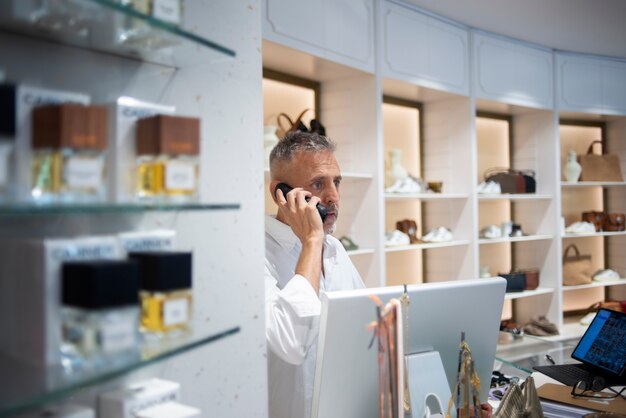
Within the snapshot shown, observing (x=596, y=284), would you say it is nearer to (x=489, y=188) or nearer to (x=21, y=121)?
(x=489, y=188)

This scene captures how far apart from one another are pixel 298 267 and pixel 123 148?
0.83 m

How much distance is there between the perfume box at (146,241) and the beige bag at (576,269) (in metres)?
4.87

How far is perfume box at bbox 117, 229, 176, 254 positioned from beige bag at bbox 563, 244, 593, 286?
16.0 feet

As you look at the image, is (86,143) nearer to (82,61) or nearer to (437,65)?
(82,61)

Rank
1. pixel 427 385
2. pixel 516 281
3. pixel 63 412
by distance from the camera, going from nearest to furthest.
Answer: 1. pixel 63 412
2. pixel 427 385
3. pixel 516 281

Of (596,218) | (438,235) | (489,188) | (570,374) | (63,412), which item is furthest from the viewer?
(596,218)

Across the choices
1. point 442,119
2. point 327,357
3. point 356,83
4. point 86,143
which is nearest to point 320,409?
point 327,357

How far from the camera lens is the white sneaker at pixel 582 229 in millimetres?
Result: 5039

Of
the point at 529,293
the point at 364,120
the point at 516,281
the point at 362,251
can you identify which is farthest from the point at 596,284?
the point at 364,120

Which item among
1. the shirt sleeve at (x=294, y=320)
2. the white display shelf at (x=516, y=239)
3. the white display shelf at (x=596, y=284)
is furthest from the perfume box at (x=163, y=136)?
the white display shelf at (x=596, y=284)

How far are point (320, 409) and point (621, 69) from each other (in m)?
5.29

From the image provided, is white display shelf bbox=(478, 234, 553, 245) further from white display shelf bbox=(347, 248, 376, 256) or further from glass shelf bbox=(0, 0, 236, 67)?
glass shelf bbox=(0, 0, 236, 67)

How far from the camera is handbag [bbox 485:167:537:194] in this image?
4.72m

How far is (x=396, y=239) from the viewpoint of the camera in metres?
3.85
